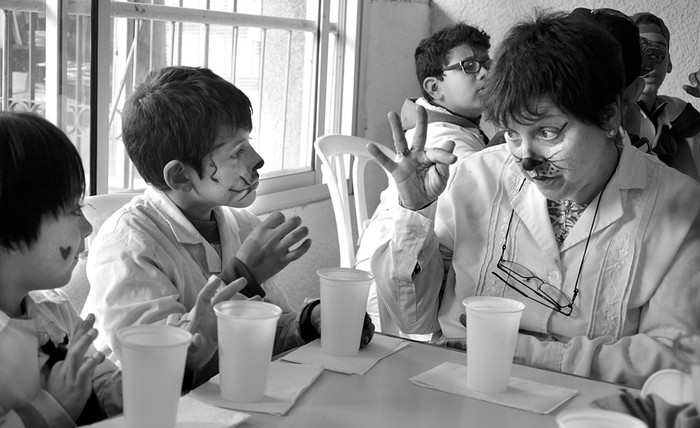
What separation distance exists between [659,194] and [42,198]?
3.79 feet

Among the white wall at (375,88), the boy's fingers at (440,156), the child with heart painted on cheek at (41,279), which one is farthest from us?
the white wall at (375,88)

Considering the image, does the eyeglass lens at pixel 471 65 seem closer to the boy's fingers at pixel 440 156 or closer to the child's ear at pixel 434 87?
the child's ear at pixel 434 87

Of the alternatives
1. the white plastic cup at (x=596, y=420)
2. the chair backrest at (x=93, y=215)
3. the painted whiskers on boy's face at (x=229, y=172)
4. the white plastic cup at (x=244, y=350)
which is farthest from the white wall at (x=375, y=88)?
the white plastic cup at (x=596, y=420)

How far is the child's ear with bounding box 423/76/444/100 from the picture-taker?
10.5ft

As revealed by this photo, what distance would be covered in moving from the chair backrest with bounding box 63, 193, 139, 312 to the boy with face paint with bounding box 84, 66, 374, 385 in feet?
0.56

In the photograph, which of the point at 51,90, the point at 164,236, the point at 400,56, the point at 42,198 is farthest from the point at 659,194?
the point at 400,56

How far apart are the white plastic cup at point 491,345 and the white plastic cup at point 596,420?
402 mm

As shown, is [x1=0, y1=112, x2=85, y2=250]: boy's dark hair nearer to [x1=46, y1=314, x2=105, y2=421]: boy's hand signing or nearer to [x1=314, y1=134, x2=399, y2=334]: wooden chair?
[x1=46, y1=314, x2=105, y2=421]: boy's hand signing

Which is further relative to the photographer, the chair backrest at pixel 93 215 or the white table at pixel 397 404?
the chair backrest at pixel 93 215

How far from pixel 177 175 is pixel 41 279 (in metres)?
0.53

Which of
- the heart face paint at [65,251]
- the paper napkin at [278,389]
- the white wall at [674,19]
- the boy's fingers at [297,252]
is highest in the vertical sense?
the white wall at [674,19]

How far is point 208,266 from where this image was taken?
1682 mm

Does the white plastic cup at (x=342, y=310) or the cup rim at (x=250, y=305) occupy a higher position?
the cup rim at (x=250, y=305)

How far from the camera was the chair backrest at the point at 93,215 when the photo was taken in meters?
1.81
